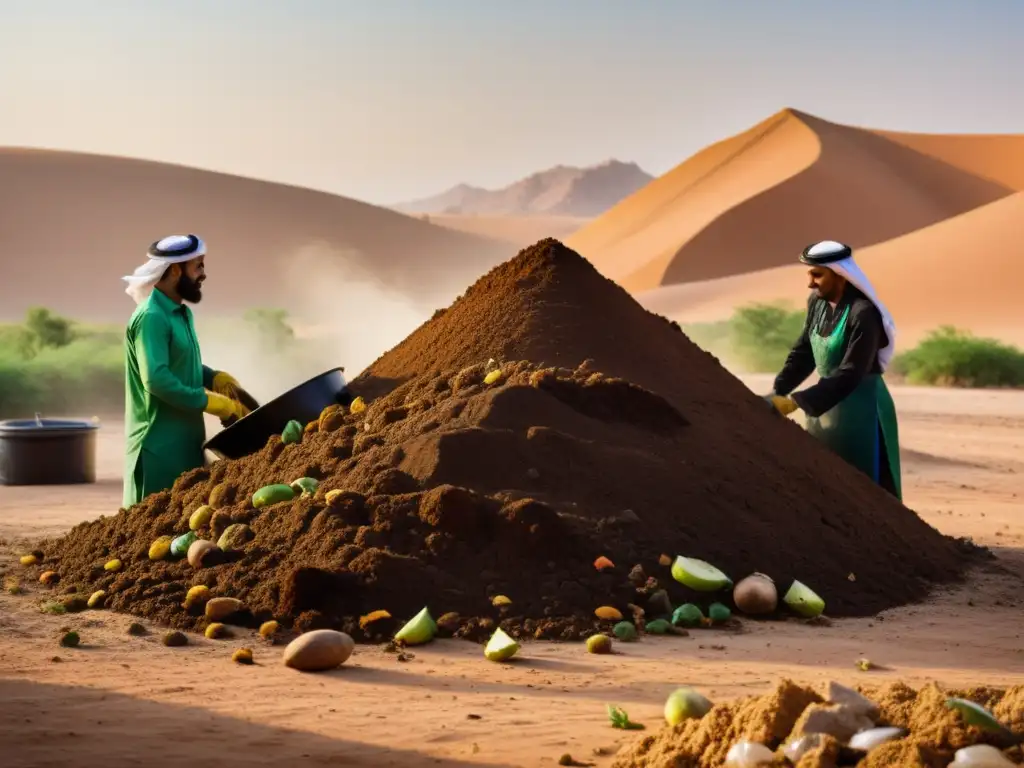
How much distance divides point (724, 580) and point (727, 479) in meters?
0.76

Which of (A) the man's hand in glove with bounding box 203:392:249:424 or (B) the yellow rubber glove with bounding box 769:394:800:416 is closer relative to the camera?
(A) the man's hand in glove with bounding box 203:392:249:424

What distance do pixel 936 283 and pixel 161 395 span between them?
1307 inches

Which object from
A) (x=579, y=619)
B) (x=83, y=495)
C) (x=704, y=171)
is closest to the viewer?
(x=579, y=619)

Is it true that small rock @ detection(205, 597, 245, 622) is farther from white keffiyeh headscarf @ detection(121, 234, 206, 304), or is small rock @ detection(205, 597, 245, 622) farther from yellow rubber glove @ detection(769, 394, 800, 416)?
yellow rubber glove @ detection(769, 394, 800, 416)

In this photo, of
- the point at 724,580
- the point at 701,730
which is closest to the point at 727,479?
the point at 724,580

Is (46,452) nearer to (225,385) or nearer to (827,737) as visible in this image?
(225,385)

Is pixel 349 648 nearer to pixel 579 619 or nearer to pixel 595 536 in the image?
pixel 579 619

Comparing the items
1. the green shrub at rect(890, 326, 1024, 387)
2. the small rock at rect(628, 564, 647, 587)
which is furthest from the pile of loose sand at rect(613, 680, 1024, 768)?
the green shrub at rect(890, 326, 1024, 387)

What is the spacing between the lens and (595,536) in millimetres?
5418

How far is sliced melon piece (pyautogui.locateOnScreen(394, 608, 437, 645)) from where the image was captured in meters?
4.83

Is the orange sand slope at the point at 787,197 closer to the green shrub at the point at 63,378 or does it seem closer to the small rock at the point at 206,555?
the green shrub at the point at 63,378

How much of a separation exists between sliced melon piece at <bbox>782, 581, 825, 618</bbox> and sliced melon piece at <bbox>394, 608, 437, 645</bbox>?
1.42 m

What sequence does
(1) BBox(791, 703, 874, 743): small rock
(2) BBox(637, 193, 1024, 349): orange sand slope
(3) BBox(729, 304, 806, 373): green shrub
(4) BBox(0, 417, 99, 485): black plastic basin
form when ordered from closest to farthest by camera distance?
(1) BBox(791, 703, 874, 743): small rock, (4) BBox(0, 417, 99, 485): black plastic basin, (3) BBox(729, 304, 806, 373): green shrub, (2) BBox(637, 193, 1024, 349): orange sand slope

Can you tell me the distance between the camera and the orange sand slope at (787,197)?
54.7 m
